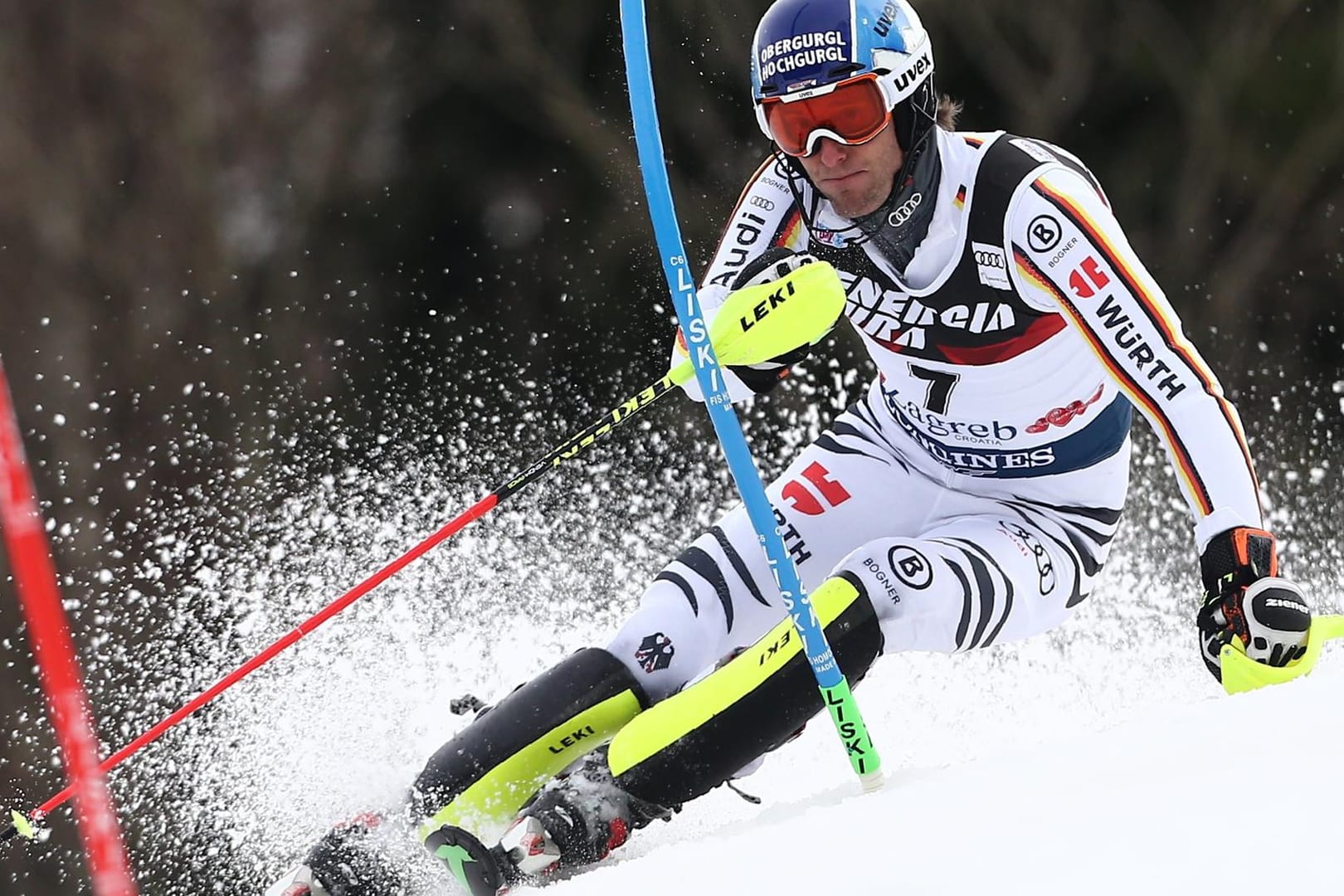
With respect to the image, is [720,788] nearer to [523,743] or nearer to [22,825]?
[523,743]

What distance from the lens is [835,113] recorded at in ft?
7.47

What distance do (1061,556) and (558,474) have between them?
11.4 ft

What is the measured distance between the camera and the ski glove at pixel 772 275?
2424 millimetres

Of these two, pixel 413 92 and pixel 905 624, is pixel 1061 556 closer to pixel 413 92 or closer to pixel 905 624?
pixel 905 624

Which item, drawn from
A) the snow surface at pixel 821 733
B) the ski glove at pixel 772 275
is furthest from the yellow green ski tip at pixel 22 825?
the ski glove at pixel 772 275

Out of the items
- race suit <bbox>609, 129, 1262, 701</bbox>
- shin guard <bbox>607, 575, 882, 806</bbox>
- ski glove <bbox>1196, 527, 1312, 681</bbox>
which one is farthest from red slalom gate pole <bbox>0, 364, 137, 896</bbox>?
ski glove <bbox>1196, 527, 1312, 681</bbox>

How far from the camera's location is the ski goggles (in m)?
2.27

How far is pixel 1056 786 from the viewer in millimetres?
1558

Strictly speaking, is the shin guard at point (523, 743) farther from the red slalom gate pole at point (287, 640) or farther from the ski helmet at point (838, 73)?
the ski helmet at point (838, 73)

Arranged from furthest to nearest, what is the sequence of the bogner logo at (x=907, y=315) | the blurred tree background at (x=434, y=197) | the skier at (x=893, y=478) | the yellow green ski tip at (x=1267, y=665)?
the blurred tree background at (x=434, y=197)
the bogner logo at (x=907, y=315)
the skier at (x=893, y=478)
the yellow green ski tip at (x=1267, y=665)

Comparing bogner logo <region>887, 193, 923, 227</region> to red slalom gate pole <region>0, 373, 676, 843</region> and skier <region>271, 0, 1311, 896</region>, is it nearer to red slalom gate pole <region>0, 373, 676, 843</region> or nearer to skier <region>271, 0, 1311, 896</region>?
skier <region>271, 0, 1311, 896</region>

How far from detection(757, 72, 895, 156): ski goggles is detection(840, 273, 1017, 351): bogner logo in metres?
0.30

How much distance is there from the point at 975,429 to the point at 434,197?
23.8 ft

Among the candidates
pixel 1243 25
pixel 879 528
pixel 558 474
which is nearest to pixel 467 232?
pixel 558 474
